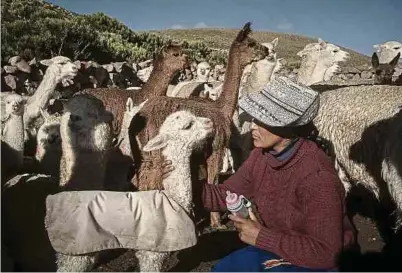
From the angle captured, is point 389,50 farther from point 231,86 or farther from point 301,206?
point 301,206

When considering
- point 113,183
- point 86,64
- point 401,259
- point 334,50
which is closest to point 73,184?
point 113,183

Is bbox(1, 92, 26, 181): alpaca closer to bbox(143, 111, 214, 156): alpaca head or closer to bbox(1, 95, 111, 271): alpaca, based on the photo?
bbox(1, 95, 111, 271): alpaca

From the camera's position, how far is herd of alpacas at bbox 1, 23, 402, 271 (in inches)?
123

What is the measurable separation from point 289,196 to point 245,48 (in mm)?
3198

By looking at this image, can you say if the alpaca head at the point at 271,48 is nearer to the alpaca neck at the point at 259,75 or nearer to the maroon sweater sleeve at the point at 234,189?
the alpaca neck at the point at 259,75

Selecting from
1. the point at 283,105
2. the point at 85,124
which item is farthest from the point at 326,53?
the point at 283,105

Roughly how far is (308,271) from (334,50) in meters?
6.50

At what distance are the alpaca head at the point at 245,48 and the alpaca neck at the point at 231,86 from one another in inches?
0.9

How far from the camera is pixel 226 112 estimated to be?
496cm

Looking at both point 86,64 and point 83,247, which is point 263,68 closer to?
point 86,64

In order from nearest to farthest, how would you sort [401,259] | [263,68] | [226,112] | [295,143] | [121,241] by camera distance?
[295,143], [121,241], [401,259], [226,112], [263,68]

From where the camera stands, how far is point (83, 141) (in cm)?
450

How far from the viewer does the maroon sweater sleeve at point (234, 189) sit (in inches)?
112

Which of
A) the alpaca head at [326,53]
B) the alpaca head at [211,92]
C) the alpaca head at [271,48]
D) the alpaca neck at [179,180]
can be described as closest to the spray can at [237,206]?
the alpaca neck at [179,180]
